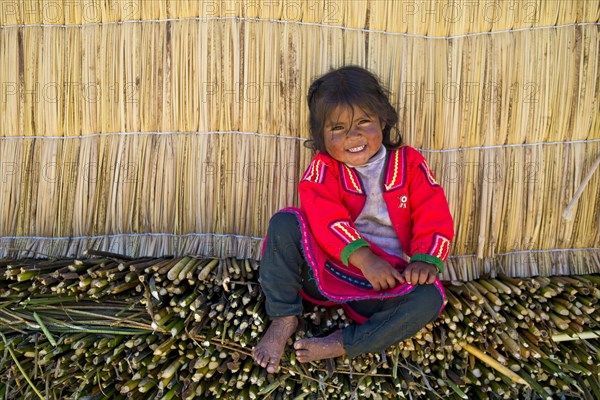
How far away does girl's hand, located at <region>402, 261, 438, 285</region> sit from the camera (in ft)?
5.72

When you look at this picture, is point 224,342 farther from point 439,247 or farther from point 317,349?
point 439,247

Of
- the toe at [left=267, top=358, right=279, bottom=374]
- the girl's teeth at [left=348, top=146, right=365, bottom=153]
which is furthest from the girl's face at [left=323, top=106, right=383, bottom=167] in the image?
the toe at [left=267, top=358, right=279, bottom=374]

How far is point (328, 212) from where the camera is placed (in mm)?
1852

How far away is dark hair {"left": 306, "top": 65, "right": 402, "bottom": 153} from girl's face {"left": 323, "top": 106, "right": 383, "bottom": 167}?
2 cm

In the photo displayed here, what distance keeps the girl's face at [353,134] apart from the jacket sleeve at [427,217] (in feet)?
0.65

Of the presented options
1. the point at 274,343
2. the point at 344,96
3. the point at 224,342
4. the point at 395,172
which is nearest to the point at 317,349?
the point at 274,343

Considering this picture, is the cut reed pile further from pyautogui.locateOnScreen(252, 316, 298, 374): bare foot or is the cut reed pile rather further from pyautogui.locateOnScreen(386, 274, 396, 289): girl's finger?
pyautogui.locateOnScreen(386, 274, 396, 289): girl's finger

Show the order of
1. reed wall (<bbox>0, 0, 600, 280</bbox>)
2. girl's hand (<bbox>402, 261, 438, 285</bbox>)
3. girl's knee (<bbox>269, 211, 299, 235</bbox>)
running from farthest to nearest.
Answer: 1. reed wall (<bbox>0, 0, 600, 280</bbox>)
2. girl's knee (<bbox>269, 211, 299, 235</bbox>)
3. girl's hand (<bbox>402, 261, 438, 285</bbox>)

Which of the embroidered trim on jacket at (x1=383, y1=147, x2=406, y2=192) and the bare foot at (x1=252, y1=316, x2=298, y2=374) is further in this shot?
the embroidered trim on jacket at (x1=383, y1=147, x2=406, y2=192)

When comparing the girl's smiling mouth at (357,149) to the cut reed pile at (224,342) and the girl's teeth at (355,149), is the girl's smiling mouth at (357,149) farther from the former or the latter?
the cut reed pile at (224,342)

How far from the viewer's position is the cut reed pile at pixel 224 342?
1824mm

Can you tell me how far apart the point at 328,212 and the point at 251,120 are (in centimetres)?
67

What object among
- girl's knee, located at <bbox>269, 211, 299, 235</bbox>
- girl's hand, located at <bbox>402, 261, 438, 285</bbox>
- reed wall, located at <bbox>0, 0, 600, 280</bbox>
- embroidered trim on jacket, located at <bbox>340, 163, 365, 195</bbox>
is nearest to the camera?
girl's hand, located at <bbox>402, 261, 438, 285</bbox>

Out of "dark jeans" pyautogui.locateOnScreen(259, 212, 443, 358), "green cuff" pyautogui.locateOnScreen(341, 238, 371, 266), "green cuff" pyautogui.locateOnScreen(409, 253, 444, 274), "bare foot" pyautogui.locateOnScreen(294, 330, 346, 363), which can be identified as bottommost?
"bare foot" pyautogui.locateOnScreen(294, 330, 346, 363)
